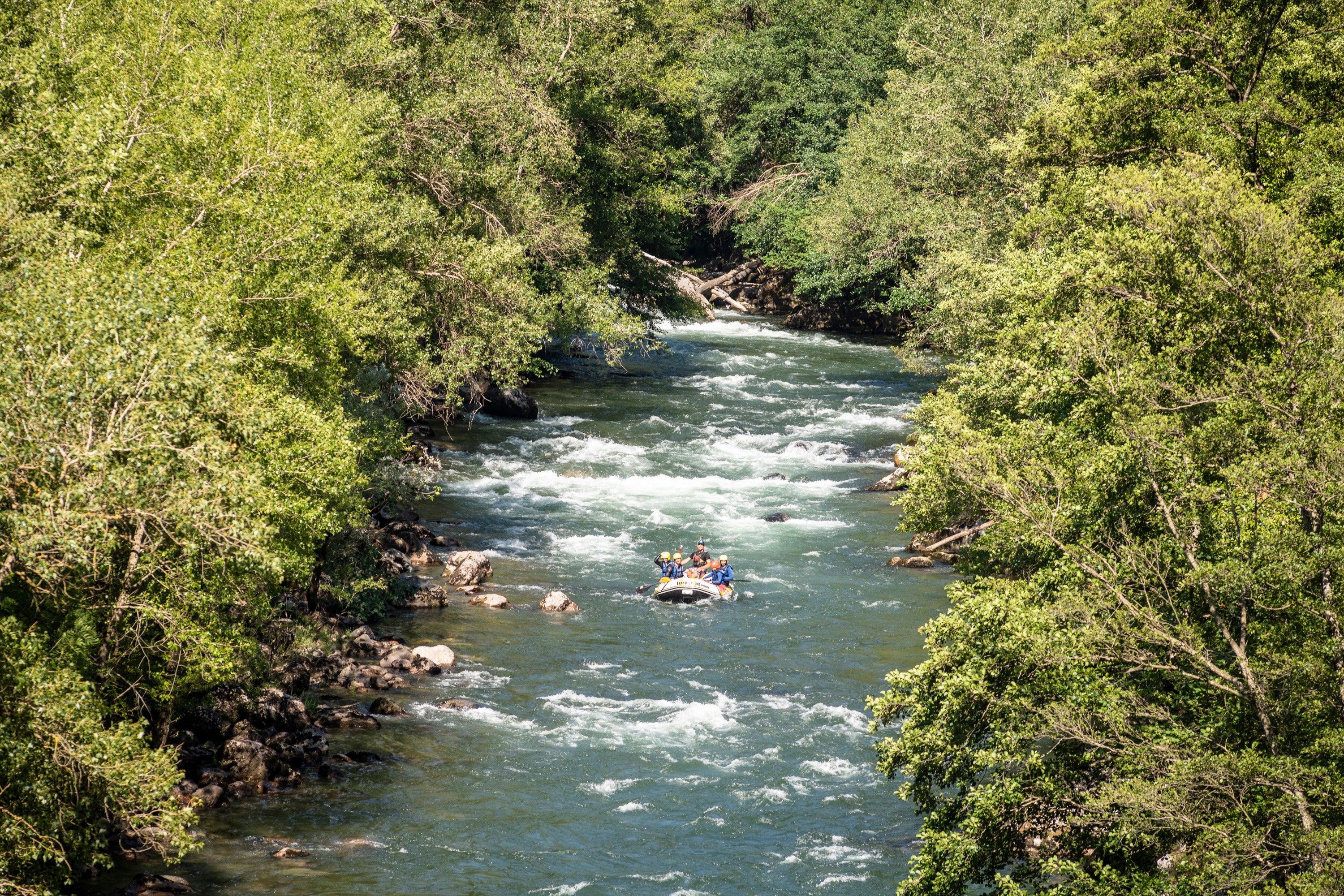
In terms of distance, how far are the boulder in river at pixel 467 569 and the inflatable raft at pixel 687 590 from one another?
172 inches

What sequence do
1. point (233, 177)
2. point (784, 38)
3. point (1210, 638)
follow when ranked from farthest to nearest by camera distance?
point (784, 38) → point (233, 177) → point (1210, 638)

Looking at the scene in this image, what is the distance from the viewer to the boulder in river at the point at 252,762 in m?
18.1

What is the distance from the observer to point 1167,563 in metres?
12.4

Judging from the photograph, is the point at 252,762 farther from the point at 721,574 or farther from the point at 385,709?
the point at 721,574

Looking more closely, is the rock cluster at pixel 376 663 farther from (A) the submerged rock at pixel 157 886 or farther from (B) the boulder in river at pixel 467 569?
(A) the submerged rock at pixel 157 886

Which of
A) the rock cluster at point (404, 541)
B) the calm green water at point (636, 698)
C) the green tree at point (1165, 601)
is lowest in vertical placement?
the calm green water at point (636, 698)

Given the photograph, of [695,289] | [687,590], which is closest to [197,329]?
[687,590]

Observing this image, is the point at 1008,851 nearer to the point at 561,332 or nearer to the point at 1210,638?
the point at 1210,638

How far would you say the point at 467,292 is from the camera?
3008 cm

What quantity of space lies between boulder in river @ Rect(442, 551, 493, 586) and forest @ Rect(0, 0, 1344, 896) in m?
2.27

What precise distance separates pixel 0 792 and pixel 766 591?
20.2m

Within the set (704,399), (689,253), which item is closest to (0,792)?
(704,399)

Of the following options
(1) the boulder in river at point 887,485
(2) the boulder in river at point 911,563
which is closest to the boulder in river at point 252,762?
(2) the boulder in river at point 911,563

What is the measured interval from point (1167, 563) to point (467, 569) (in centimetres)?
1931
